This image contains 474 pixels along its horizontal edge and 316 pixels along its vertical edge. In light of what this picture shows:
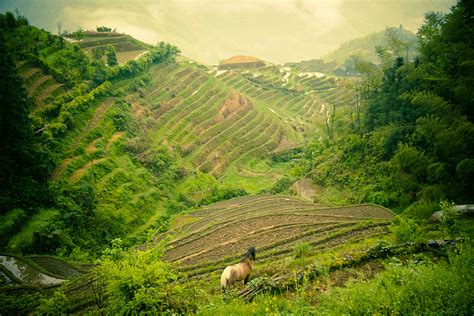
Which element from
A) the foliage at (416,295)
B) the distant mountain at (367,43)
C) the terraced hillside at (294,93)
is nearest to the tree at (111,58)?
the terraced hillside at (294,93)

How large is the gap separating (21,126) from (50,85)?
440 inches

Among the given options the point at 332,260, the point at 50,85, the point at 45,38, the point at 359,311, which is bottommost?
the point at 332,260

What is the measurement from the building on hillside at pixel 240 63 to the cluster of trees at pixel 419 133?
4906cm

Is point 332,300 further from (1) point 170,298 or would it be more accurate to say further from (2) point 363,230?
(2) point 363,230

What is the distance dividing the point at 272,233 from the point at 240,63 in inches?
2748

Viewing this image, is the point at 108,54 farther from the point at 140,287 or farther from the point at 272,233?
the point at 140,287

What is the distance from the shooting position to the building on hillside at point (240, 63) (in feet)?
260

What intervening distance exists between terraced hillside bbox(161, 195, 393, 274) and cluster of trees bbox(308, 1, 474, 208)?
2.93 meters

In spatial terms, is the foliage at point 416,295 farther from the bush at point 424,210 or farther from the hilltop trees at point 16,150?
the hilltop trees at point 16,150

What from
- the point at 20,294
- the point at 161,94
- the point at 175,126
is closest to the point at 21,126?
the point at 20,294

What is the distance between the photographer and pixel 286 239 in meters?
15.6

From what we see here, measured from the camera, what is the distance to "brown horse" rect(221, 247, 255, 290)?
8.86 m

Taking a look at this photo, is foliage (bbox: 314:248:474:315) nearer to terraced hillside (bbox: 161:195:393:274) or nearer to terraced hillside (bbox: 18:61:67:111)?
terraced hillside (bbox: 161:195:393:274)

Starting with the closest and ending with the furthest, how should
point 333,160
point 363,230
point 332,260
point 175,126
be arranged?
point 332,260
point 363,230
point 333,160
point 175,126
